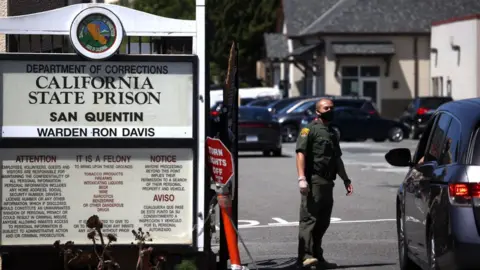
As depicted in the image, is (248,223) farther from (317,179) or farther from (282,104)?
(282,104)

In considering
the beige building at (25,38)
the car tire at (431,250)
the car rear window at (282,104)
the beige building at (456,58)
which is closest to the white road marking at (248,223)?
the beige building at (25,38)

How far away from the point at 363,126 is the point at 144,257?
34.6m

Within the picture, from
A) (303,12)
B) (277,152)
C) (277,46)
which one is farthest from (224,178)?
(277,46)

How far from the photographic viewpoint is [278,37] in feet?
233

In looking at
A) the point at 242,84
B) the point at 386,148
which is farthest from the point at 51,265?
the point at 242,84

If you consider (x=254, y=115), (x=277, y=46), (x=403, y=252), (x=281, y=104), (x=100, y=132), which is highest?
(x=277, y=46)

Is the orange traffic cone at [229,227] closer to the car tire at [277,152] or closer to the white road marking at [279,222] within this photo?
the white road marking at [279,222]

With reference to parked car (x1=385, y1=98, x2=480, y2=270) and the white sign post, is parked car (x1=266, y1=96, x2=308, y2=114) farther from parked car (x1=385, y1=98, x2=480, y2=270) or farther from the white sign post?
the white sign post

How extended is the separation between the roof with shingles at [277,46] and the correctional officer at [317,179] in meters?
57.1

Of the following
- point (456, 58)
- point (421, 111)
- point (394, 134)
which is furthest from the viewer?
point (456, 58)

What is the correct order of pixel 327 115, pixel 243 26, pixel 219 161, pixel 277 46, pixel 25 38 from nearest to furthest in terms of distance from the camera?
pixel 219 161 < pixel 25 38 < pixel 327 115 < pixel 277 46 < pixel 243 26

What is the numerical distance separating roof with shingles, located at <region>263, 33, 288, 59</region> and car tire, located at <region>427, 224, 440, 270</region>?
198 ft

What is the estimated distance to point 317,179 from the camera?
1200cm

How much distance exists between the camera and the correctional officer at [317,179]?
11.9 metres
